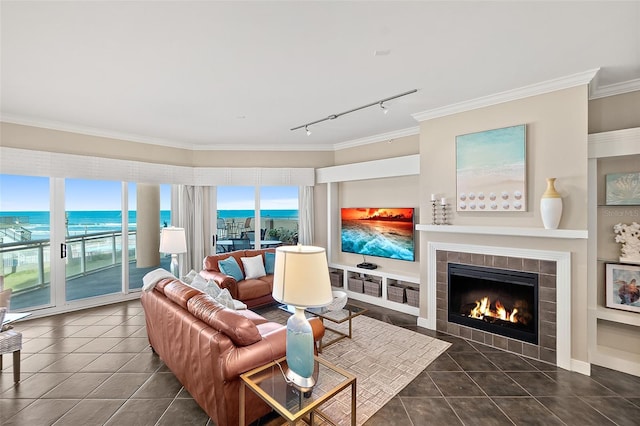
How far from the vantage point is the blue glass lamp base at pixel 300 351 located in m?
1.86

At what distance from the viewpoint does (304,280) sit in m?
1.79

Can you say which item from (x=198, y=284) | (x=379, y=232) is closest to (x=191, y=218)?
(x=198, y=284)

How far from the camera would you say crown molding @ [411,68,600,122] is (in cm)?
291

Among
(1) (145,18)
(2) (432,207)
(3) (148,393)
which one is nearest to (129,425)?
(3) (148,393)

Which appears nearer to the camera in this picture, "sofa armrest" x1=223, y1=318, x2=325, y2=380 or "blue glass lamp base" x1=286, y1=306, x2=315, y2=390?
"blue glass lamp base" x1=286, y1=306, x2=315, y2=390

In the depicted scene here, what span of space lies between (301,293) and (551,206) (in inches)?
112

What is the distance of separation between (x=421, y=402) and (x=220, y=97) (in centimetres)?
388

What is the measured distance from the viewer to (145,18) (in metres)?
2.05

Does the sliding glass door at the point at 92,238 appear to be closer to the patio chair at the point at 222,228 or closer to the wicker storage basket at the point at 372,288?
the patio chair at the point at 222,228

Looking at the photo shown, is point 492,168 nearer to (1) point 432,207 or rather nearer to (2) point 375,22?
(1) point 432,207

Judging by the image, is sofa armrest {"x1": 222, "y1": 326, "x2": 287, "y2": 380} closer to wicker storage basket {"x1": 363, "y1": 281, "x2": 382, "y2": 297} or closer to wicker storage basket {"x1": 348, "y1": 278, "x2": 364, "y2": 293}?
wicker storage basket {"x1": 363, "y1": 281, "x2": 382, "y2": 297}

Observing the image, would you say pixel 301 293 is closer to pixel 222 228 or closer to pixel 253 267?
pixel 253 267

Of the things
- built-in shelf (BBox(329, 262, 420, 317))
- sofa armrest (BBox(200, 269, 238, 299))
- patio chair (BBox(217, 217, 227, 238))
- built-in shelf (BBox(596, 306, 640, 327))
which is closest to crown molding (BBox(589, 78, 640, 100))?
built-in shelf (BBox(596, 306, 640, 327))

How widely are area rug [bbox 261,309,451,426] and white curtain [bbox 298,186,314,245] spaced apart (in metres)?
2.13
